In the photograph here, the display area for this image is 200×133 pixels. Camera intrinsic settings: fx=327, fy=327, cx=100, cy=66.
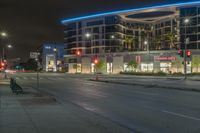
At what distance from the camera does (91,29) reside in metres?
118

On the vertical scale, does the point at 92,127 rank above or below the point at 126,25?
below

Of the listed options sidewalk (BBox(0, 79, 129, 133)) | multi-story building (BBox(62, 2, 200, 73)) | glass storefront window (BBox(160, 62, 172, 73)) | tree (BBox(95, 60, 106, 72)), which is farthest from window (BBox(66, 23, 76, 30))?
sidewalk (BBox(0, 79, 129, 133))

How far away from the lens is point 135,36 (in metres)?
126

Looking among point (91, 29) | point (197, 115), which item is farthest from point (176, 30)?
point (197, 115)

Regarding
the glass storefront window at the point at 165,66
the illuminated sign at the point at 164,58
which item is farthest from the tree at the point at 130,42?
the glass storefront window at the point at 165,66

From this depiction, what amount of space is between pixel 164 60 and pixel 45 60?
3468 inches

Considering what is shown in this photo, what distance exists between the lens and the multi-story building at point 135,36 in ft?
314

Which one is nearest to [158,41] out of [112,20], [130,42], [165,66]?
[130,42]

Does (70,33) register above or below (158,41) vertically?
above

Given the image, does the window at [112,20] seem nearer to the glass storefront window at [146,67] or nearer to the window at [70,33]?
the window at [70,33]

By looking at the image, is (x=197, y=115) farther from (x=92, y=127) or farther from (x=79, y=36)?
(x=79, y=36)

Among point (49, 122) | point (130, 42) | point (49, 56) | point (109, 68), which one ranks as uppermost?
point (130, 42)

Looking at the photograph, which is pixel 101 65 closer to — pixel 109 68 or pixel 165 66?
pixel 109 68

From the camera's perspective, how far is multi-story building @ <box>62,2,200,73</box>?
9556 centimetres
